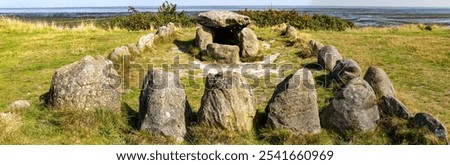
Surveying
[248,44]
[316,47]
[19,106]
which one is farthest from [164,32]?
[19,106]

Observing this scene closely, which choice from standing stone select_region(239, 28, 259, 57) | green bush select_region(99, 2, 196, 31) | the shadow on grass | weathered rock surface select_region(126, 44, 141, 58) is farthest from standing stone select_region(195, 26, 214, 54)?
green bush select_region(99, 2, 196, 31)

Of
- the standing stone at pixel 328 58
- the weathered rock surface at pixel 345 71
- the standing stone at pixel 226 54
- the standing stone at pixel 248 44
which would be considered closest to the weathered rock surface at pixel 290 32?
the standing stone at pixel 248 44

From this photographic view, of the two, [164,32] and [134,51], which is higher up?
[164,32]

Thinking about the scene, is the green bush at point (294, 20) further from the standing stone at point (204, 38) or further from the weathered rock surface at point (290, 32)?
the standing stone at point (204, 38)

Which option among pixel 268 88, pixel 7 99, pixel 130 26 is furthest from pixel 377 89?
pixel 130 26

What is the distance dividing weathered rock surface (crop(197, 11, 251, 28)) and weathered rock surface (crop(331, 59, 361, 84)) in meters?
6.24

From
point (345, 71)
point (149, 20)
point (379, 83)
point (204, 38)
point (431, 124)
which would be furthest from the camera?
point (149, 20)

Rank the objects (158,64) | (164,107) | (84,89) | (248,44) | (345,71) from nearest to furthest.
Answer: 1. (164,107)
2. (84,89)
3. (345,71)
4. (158,64)
5. (248,44)

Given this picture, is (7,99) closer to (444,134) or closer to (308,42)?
(444,134)

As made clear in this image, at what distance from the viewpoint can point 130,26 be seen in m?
29.7

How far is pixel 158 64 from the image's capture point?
14.8 m

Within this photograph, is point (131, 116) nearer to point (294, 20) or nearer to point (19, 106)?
point (19, 106)

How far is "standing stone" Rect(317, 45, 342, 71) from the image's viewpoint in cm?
1304

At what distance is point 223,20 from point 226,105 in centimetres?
1009
